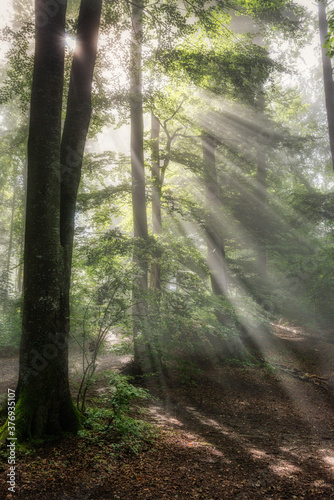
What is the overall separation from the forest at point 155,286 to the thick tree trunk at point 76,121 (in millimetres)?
23

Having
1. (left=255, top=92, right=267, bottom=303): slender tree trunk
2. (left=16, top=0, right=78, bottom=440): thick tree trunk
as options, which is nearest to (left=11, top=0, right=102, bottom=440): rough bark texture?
(left=16, top=0, right=78, bottom=440): thick tree trunk

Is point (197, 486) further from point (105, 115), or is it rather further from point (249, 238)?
point (249, 238)

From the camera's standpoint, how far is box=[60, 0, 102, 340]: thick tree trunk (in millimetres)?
4496

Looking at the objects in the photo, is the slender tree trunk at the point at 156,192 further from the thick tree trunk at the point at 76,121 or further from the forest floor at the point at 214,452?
the thick tree trunk at the point at 76,121

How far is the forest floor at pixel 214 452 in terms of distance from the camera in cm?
309

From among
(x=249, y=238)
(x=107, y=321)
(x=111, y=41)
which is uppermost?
(x=111, y=41)

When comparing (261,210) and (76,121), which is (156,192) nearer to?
(76,121)

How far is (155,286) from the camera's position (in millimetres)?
9945

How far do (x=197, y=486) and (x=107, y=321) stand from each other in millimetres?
3271

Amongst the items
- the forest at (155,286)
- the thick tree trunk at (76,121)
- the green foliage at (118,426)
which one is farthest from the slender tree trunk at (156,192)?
the green foliage at (118,426)

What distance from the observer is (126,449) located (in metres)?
3.91

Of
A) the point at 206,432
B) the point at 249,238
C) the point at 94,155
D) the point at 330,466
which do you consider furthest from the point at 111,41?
the point at 249,238

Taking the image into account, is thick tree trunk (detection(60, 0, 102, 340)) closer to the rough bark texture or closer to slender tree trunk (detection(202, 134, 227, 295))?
the rough bark texture

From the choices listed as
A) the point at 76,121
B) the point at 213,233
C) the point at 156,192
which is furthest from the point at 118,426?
the point at 213,233
